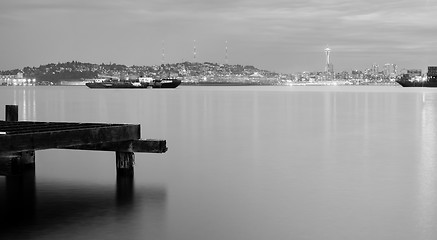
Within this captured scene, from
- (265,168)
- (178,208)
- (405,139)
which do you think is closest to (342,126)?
(405,139)

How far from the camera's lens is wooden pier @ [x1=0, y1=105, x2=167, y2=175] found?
15008mm

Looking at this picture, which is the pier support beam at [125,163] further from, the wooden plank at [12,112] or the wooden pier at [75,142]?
the wooden plank at [12,112]

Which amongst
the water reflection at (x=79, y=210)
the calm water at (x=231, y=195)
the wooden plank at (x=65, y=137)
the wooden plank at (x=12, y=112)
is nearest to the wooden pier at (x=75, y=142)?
the wooden plank at (x=65, y=137)

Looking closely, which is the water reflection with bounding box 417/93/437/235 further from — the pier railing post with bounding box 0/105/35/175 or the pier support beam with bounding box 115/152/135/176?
the pier railing post with bounding box 0/105/35/175

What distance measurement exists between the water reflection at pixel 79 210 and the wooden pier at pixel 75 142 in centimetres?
77

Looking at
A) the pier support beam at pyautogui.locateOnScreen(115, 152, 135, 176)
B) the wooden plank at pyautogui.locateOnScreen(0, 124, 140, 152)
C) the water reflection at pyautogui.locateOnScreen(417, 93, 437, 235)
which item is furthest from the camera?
the pier support beam at pyautogui.locateOnScreen(115, 152, 135, 176)

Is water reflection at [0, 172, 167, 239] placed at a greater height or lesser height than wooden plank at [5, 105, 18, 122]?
Answer: lesser

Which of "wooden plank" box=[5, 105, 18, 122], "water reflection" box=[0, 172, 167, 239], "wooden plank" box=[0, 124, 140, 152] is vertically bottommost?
"water reflection" box=[0, 172, 167, 239]

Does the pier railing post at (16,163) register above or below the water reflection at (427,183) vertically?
above

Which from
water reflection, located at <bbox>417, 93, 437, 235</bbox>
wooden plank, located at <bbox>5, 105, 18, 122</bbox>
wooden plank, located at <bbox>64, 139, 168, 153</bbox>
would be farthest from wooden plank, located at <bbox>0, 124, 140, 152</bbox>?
wooden plank, located at <bbox>5, 105, 18, 122</bbox>

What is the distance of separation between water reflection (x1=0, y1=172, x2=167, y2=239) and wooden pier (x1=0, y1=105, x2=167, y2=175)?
2.51 feet

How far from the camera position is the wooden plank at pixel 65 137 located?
14773mm

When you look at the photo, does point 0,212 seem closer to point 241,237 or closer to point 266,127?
point 241,237

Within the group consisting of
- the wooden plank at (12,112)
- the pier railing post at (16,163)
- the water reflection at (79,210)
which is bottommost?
the water reflection at (79,210)
